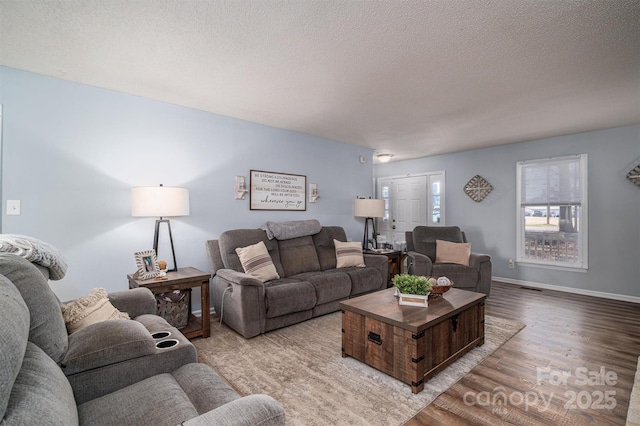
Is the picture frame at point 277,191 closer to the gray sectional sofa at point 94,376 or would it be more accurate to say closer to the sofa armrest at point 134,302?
the sofa armrest at point 134,302

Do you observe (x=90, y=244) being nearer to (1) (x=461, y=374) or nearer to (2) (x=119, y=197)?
(2) (x=119, y=197)

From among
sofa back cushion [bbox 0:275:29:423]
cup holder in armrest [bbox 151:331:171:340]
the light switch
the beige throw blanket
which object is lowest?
cup holder in armrest [bbox 151:331:171:340]

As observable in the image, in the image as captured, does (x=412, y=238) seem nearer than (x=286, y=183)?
No

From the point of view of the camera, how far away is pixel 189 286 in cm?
275

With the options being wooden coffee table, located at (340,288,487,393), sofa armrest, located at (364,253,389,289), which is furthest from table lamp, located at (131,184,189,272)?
sofa armrest, located at (364,253,389,289)

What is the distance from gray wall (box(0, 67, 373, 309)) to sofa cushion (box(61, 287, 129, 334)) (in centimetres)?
131

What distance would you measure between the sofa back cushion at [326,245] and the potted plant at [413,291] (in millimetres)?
1673

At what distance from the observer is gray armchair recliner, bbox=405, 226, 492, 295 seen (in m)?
3.91

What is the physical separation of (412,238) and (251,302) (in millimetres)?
2895

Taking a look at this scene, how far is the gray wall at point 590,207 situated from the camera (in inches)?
159

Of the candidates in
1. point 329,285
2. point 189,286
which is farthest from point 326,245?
point 189,286

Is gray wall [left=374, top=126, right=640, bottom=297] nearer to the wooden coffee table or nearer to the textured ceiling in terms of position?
the textured ceiling

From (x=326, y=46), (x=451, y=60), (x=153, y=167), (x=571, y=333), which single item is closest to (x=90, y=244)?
(x=153, y=167)

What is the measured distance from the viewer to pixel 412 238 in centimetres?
475
